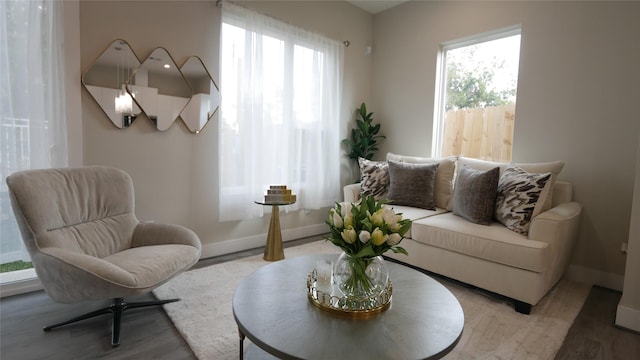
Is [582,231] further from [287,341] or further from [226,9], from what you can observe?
[226,9]

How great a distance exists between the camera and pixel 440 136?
3.89 meters

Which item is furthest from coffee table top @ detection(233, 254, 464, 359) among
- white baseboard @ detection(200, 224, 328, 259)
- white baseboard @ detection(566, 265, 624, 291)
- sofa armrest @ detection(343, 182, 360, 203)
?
white baseboard @ detection(566, 265, 624, 291)

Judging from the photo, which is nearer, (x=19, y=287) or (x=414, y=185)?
(x=19, y=287)

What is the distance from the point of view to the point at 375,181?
3.37 metres

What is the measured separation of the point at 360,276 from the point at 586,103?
2.69 meters

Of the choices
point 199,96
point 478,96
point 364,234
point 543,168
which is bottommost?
point 364,234

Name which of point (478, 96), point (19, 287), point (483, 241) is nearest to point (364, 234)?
Answer: point (483, 241)

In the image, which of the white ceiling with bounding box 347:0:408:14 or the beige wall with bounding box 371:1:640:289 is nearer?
the beige wall with bounding box 371:1:640:289

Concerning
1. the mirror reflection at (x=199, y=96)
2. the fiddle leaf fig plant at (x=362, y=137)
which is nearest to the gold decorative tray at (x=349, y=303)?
the mirror reflection at (x=199, y=96)

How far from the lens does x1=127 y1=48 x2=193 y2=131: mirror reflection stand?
2.64 metres

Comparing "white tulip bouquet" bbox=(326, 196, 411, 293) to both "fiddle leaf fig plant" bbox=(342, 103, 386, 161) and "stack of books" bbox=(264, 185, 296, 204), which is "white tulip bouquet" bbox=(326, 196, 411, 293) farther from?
"fiddle leaf fig plant" bbox=(342, 103, 386, 161)

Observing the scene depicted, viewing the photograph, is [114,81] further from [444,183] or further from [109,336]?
[444,183]

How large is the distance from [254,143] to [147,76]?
106 cm

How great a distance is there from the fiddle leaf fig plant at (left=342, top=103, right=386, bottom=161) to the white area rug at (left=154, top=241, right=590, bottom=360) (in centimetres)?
202
